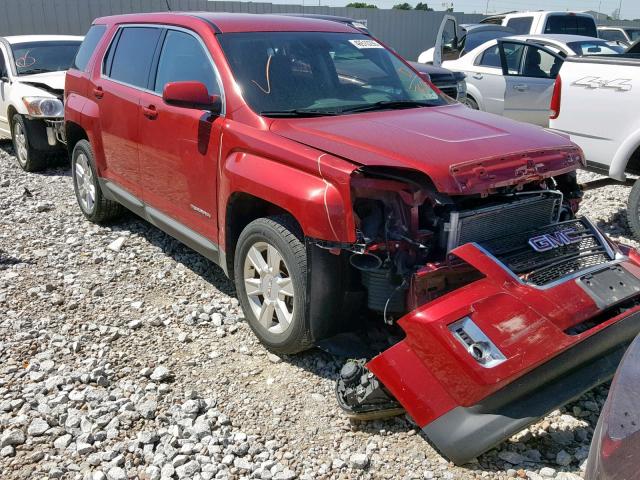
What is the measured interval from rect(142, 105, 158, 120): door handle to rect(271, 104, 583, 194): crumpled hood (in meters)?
1.25

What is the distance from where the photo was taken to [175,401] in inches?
136

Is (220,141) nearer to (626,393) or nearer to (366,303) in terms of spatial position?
(366,303)

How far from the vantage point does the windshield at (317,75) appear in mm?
4007

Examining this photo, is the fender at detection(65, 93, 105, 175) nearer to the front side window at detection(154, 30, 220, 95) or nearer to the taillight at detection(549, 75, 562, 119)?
the front side window at detection(154, 30, 220, 95)

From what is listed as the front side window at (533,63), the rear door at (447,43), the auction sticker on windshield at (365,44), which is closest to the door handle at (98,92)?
the auction sticker on windshield at (365,44)

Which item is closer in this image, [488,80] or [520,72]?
[520,72]

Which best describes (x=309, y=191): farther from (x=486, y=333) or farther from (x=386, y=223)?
(x=486, y=333)

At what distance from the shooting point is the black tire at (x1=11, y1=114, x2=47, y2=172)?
8.36 metres

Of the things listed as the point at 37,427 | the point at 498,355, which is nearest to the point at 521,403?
the point at 498,355

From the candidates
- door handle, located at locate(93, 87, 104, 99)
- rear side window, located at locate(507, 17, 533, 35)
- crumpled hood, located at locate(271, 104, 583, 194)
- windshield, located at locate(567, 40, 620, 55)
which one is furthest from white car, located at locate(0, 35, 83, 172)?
rear side window, located at locate(507, 17, 533, 35)

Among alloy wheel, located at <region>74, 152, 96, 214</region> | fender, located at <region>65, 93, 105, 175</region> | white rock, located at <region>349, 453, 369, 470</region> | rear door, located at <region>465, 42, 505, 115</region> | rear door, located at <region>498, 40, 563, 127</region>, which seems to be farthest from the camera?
rear door, located at <region>465, 42, 505, 115</region>

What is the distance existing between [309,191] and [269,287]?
30.3 inches

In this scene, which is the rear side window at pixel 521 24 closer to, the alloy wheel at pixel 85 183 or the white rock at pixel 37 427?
the alloy wheel at pixel 85 183

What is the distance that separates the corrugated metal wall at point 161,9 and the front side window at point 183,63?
501 inches
